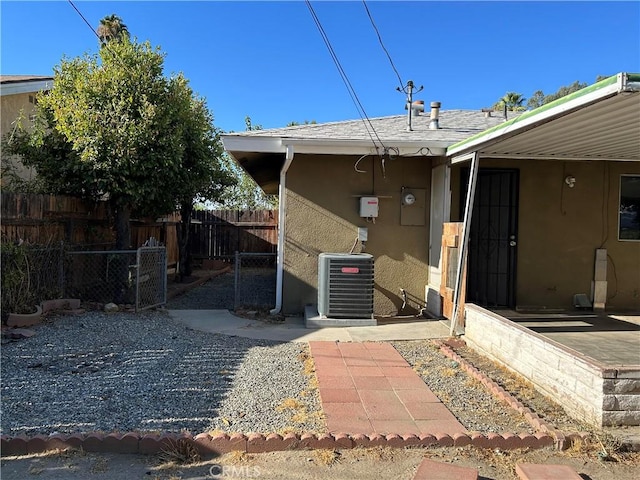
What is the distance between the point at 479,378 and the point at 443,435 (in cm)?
151

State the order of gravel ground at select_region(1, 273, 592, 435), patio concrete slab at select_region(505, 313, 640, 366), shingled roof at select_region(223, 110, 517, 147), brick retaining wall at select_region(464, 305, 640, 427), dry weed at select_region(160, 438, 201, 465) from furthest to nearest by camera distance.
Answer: shingled roof at select_region(223, 110, 517, 147), patio concrete slab at select_region(505, 313, 640, 366), gravel ground at select_region(1, 273, 592, 435), brick retaining wall at select_region(464, 305, 640, 427), dry weed at select_region(160, 438, 201, 465)

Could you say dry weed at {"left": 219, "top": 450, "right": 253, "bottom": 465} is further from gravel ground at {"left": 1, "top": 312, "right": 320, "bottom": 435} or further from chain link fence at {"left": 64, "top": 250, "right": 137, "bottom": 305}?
chain link fence at {"left": 64, "top": 250, "right": 137, "bottom": 305}

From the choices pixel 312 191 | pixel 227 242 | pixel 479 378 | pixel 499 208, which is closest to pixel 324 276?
pixel 312 191

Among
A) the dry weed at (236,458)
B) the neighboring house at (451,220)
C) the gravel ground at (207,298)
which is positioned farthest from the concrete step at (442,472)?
the gravel ground at (207,298)

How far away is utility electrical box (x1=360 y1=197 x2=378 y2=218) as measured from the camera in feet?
25.8

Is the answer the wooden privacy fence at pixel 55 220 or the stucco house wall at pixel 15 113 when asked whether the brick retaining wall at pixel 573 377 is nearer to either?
the wooden privacy fence at pixel 55 220

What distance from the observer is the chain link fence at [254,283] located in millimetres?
8266

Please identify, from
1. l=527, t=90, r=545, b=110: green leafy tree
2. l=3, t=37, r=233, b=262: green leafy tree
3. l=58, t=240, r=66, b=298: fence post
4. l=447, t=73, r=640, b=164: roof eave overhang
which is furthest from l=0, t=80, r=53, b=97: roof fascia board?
l=527, t=90, r=545, b=110: green leafy tree

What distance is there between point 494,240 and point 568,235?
4.06 ft

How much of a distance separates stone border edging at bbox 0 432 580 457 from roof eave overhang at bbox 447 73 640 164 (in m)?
2.64

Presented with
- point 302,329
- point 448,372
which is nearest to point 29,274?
point 302,329

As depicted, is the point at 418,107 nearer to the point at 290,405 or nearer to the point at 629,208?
the point at 629,208

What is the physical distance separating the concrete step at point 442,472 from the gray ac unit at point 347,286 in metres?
4.16

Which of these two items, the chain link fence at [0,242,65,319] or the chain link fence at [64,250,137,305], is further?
the chain link fence at [64,250,137,305]
